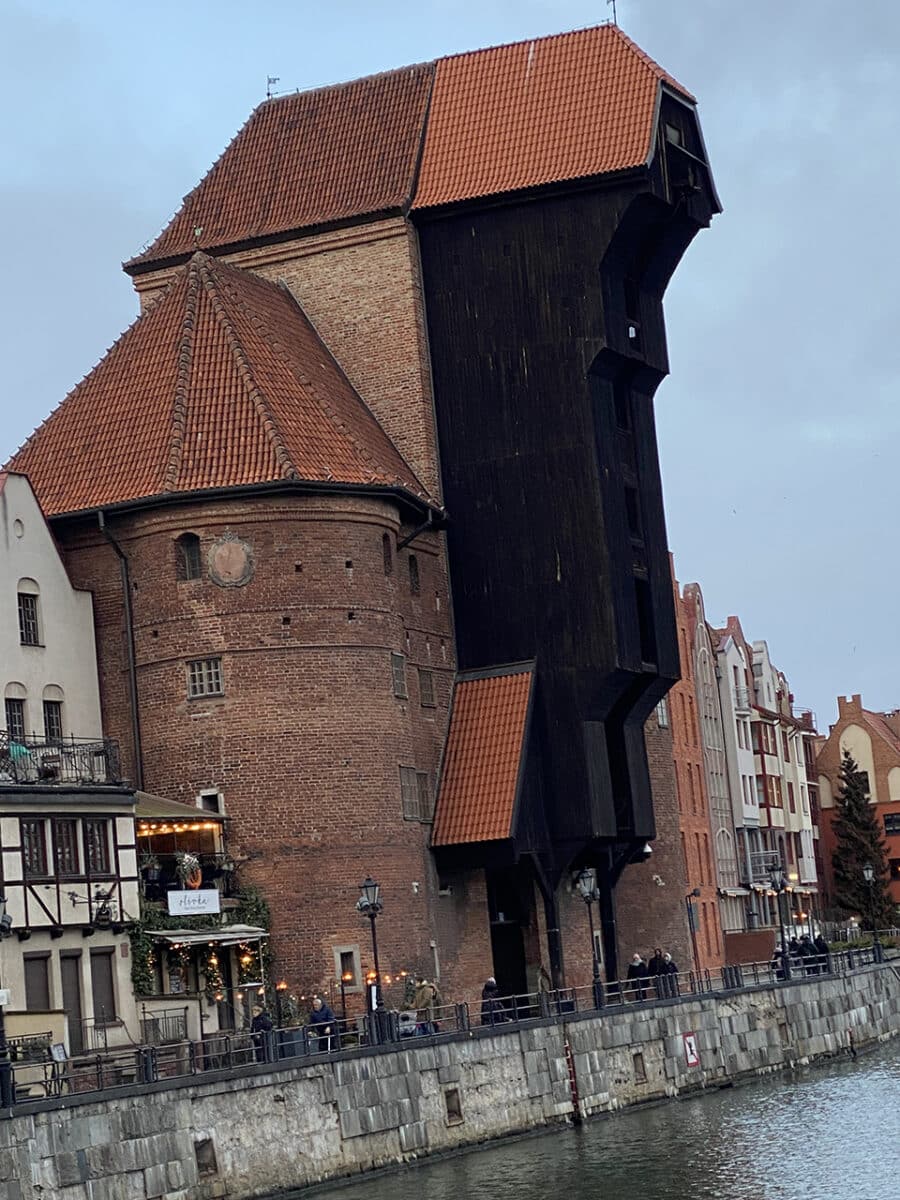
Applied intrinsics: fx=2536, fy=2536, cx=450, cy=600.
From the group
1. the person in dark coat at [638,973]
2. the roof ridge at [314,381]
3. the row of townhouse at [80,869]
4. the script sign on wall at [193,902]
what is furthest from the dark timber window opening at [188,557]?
the person in dark coat at [638,973]

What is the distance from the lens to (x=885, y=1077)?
61.4 metres

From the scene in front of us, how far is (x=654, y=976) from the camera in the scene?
61781 millimetres

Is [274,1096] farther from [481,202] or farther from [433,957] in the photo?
[481,202]

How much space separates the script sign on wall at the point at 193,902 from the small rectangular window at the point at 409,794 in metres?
7.06

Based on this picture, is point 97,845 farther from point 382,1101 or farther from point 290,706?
point 290,706

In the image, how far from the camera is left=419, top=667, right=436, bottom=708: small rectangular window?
64438 millimetres

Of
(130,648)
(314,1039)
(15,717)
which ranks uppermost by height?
(130,648)

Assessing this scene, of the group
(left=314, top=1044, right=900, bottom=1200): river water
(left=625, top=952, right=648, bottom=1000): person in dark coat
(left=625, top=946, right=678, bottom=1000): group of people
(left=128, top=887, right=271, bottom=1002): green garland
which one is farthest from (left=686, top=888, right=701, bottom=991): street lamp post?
(left=128, top=887, right=271, bottom=1002): green garland

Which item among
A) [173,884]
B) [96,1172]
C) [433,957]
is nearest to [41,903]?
[173,884]

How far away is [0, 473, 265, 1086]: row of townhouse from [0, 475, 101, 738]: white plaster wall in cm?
4

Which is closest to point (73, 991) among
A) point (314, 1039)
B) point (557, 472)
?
point (314, 1039)

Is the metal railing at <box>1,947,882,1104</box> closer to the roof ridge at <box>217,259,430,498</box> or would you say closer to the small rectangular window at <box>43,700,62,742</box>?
the small rectangular window at <box>43,700,62,742</box>

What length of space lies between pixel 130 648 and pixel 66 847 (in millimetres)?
11388

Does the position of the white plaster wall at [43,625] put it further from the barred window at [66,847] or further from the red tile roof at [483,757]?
the red tile roof at [483,757]
